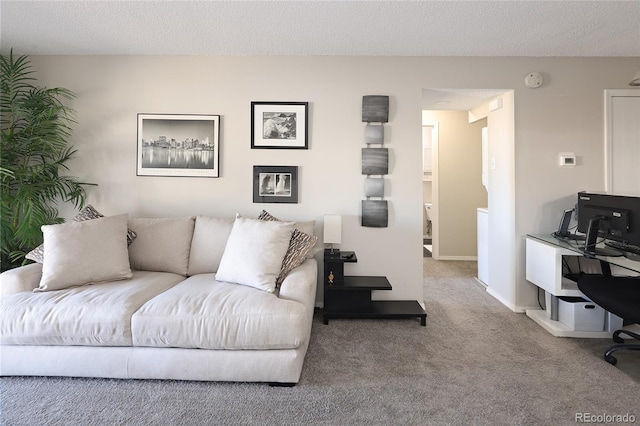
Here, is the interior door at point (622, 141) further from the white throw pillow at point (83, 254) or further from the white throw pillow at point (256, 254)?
the white throw pillow at point (83, 254)

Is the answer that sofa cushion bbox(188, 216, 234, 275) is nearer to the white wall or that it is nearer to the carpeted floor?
the white wall

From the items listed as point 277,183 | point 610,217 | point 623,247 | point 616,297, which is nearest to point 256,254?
point 277,183

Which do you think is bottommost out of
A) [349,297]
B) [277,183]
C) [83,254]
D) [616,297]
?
[349,297]

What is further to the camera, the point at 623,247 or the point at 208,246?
the point at 208,246

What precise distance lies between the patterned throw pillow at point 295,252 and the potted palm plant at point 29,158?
2.17 metres

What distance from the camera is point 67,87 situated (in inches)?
131

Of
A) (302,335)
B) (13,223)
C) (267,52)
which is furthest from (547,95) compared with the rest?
(13,223)

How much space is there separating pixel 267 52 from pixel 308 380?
2.86 meters

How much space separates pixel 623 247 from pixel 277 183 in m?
2.94

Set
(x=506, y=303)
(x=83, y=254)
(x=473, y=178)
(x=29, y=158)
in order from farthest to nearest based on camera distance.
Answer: (x=473, y=178)
(x=506, y=303)
(x=29, y=158)
(x=83, y=254)

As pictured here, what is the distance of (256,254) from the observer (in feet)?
7.90

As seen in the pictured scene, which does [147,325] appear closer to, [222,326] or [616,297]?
[222,326]

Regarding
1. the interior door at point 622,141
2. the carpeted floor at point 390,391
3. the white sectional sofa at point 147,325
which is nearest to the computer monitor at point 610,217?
the interior door at point 622,141

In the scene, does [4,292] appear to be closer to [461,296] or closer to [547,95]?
[461,296]
